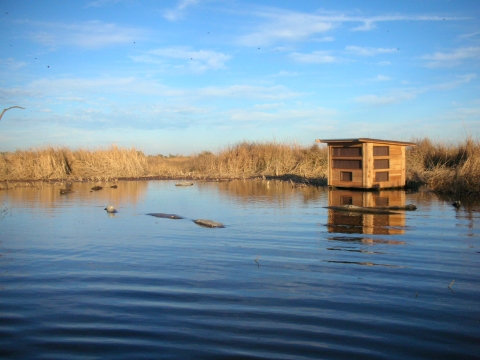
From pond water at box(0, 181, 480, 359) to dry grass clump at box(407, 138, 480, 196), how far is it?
7.03m

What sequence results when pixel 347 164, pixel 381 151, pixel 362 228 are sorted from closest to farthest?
1. pixel 362 228
2. pixel 381 151
3. pixel 347 164

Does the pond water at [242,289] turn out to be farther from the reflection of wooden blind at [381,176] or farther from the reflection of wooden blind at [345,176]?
the reflection of wooden blind at [345,176]

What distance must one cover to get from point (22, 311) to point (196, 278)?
215 centimetres

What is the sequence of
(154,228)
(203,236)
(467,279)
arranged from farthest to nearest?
(154,228) < (203,236) < (467,279)

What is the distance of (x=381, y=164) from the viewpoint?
19.3 metres

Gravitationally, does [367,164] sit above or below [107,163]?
below

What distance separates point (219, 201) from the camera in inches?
647

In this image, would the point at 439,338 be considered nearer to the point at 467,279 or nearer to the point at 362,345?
the point at 362,345

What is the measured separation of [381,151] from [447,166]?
521 centimetres

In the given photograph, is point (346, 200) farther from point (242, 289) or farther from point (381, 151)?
point (242, 289)

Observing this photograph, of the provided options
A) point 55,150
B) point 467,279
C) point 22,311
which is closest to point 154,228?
point 22,311

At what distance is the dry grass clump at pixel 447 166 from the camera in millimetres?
17656

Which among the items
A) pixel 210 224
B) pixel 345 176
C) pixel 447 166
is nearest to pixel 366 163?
pixel 345 176

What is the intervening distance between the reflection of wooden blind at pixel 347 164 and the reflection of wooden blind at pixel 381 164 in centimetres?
61
